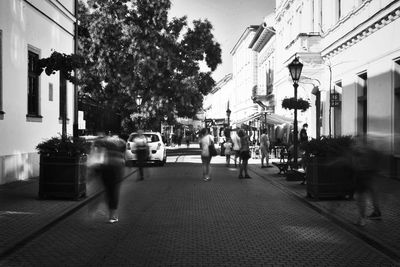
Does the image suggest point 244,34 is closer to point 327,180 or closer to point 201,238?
point 327,180

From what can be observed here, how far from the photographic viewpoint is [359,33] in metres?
19.4

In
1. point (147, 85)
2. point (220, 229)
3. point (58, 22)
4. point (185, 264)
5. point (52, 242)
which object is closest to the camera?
point (185, 264)

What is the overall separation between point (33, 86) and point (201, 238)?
12.9 metres

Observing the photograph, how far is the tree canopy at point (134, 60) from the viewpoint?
34.9m

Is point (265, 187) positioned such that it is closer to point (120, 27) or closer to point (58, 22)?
point (58, 22)

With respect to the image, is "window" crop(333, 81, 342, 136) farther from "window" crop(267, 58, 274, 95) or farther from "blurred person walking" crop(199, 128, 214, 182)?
"window" crop(267, 58, 274, 95)

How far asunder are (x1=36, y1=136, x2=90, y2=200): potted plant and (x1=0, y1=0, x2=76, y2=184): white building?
3.08m

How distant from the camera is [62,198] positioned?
1231 cm

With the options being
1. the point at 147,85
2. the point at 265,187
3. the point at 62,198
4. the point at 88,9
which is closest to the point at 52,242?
the point at 62,198

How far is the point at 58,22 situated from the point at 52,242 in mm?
15409

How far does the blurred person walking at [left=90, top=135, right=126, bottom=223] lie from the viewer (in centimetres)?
949

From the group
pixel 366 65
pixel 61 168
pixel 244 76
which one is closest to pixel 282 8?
pixel 366 65

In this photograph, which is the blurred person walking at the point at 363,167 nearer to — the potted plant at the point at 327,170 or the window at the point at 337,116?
the potted plant at the point at 327,170

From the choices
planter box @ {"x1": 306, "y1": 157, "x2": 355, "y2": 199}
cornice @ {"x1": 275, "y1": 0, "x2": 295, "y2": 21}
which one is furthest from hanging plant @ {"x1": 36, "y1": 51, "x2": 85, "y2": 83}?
cornice @ {"x1": 275, "y1": 0, "x2": 295, "y2": 21}
